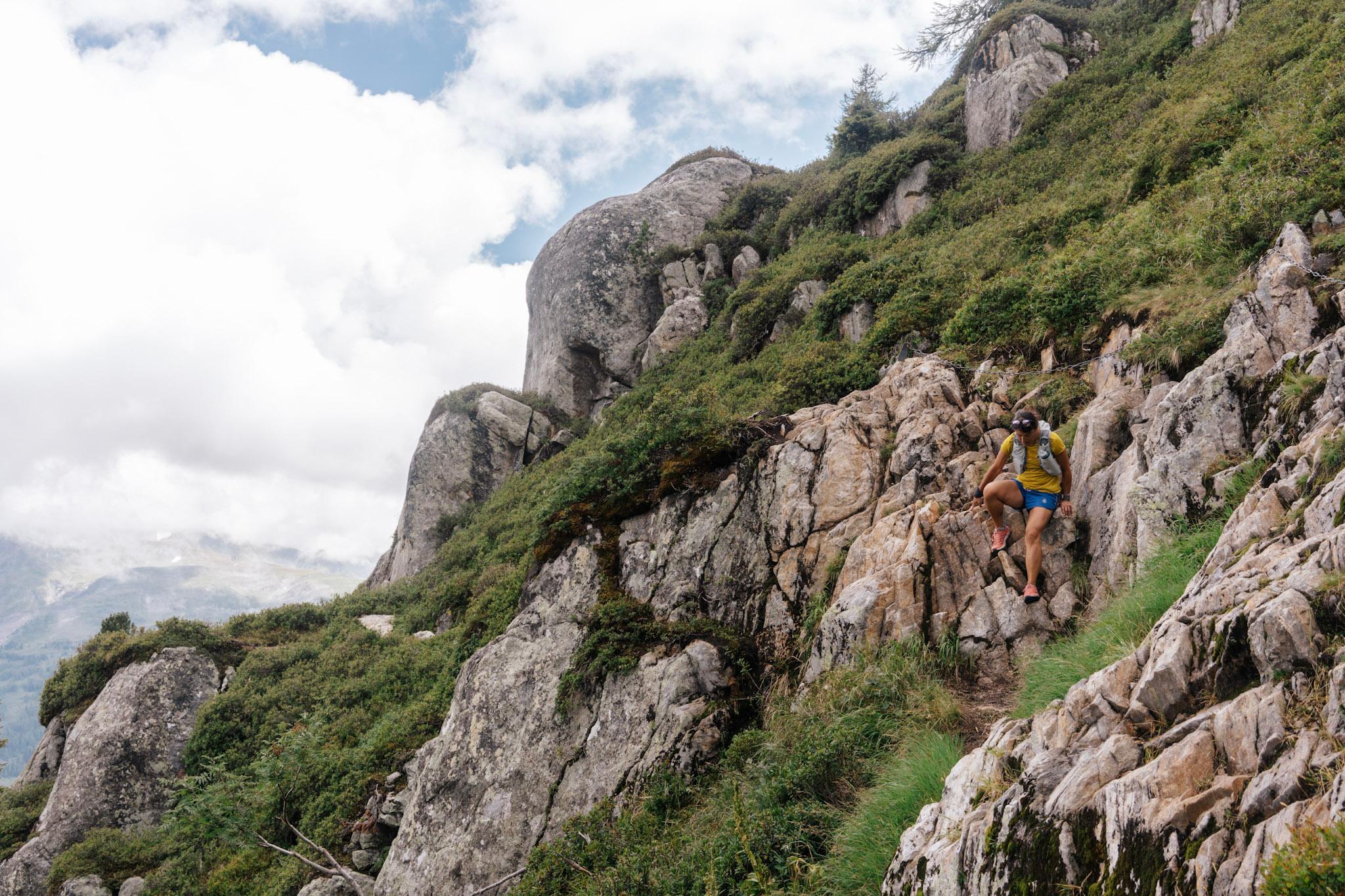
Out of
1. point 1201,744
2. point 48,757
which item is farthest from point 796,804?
point 48,757

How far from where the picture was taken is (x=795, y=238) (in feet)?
93.1

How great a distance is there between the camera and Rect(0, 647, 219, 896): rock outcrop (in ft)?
52.5

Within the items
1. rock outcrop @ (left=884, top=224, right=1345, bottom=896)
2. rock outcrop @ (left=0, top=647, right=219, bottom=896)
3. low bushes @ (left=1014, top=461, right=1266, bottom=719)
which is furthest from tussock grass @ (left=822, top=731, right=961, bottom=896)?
rock outcrop @ (left=0, top=647, right=219, bottom=896)

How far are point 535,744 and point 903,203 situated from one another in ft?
69.4

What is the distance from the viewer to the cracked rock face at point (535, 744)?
893 cm

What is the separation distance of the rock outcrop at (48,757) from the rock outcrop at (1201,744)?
25327 mm

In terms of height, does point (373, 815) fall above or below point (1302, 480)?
below

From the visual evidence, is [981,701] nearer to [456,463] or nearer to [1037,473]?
[1037,473]

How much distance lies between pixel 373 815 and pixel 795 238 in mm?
24929

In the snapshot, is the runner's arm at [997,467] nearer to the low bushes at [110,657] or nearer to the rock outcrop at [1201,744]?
Answer: the rock outcrop at [1201,744]

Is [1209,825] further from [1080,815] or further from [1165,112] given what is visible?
[1165,112]

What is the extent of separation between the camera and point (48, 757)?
64.3ft

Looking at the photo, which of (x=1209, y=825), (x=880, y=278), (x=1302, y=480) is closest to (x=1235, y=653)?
(x=1209, y=825)

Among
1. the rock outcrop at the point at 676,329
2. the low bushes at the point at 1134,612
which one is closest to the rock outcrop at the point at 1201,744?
the low bushes at the point at 1134,612
